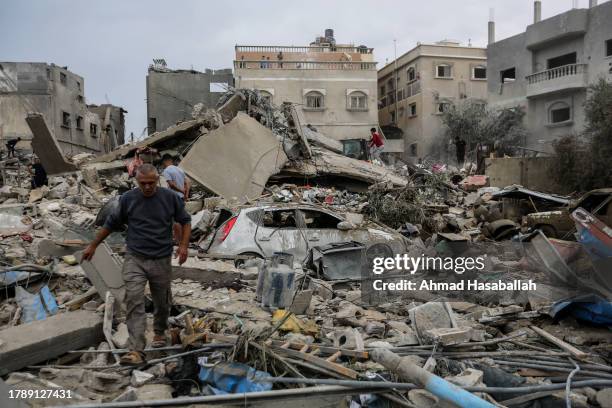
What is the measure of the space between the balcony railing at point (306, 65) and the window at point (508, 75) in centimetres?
816

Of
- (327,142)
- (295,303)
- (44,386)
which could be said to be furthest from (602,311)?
(327,142)

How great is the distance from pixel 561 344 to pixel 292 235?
4323 mm

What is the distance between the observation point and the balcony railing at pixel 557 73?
25.2 meters

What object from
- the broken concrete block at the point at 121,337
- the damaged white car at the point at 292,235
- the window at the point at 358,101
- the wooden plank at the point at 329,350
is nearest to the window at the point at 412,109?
the window at the point at 358,101

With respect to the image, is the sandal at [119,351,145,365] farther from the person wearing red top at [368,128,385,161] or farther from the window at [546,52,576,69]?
the window at [546,52,576,69]

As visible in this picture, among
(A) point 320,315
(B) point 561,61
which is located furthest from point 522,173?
(A) point 320,315

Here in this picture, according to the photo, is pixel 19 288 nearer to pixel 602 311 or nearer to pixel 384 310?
pixel 384 310

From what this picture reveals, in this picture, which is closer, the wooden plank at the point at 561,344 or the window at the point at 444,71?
the wooden plank at the point at 561,344

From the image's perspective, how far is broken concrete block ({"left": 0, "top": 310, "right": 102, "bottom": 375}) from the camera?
3758 mm

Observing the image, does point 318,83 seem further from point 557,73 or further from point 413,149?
point 557,73

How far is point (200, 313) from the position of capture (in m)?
5.18

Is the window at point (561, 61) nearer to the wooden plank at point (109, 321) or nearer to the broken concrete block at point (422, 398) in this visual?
the broken concrete block at point (422, 398)

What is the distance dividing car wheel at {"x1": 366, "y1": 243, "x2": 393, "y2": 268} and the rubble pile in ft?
0.07

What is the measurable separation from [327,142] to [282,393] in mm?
15981
